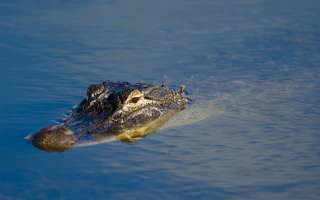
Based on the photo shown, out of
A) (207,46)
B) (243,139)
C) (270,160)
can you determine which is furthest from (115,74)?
(270,160)

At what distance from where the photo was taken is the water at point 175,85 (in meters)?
6.48

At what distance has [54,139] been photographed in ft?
23.5

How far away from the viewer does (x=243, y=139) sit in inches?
306

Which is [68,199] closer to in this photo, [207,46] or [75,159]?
[75,159]

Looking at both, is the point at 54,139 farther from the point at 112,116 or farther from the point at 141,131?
the point at 141,131

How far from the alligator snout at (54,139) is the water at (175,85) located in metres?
0.11

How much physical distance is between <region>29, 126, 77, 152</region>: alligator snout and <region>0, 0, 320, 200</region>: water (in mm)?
114

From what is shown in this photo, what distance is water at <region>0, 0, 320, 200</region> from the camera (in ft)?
21.3

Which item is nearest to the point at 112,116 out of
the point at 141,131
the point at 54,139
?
the point at 141,131

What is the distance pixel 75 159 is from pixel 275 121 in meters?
2.74

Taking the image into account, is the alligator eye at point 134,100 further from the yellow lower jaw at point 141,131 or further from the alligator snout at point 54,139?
the alligator snout at point 54,139

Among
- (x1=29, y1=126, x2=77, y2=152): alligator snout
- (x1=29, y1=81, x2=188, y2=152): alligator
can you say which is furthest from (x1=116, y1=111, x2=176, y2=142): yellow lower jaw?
(x1=29, y1=126, x2=77, y2=152): alligator snout

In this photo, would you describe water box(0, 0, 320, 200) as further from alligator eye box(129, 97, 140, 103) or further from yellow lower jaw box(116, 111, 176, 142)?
alligator eye box(129, 97, 140, 103)

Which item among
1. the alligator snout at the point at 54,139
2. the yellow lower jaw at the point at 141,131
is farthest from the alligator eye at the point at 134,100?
the alligator snout at the point at 54,139
